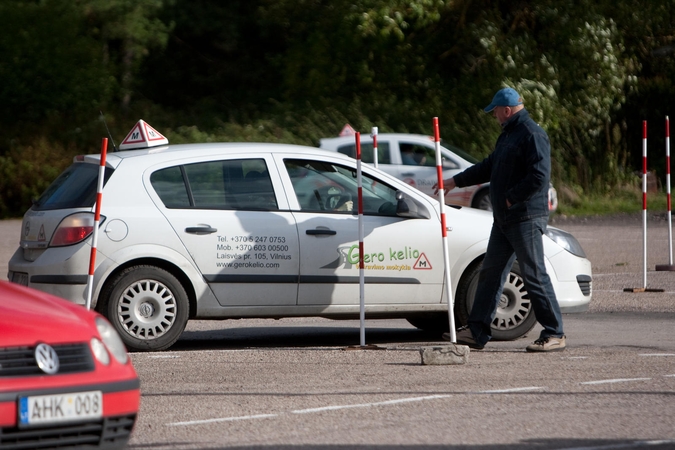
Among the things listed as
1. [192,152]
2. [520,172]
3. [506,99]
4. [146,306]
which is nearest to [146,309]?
[146,306]

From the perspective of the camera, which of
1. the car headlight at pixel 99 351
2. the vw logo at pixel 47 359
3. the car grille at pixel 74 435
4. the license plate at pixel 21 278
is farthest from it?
the license plate at pixel 21 278

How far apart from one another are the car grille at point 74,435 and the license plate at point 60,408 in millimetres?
35

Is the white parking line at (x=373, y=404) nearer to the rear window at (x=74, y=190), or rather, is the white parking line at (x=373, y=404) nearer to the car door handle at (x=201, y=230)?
the car door handle at (x=201, y=230)

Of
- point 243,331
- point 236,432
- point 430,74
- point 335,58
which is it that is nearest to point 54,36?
point 335,58

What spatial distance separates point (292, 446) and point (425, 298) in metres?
4.00

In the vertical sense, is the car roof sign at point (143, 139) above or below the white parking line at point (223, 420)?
above

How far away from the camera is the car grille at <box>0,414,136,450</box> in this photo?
4.63 meters

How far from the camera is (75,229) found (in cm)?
880

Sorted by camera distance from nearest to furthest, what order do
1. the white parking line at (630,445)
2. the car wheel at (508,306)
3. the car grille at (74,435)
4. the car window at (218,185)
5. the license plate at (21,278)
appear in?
1. the car grille at (74,435)
2. the white parking line at (630,445)
3. the license plate at (21,278)
4. the car window at (218,185)
5. the car wheel at (508,306)

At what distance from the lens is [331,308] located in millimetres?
9312

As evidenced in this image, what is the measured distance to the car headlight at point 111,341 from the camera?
5188 mm

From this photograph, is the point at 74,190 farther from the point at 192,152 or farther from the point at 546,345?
the point at 546,345

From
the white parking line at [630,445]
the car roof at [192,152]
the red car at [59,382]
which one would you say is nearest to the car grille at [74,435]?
the red car at [59,382]

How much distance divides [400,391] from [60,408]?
2877 millimetres
